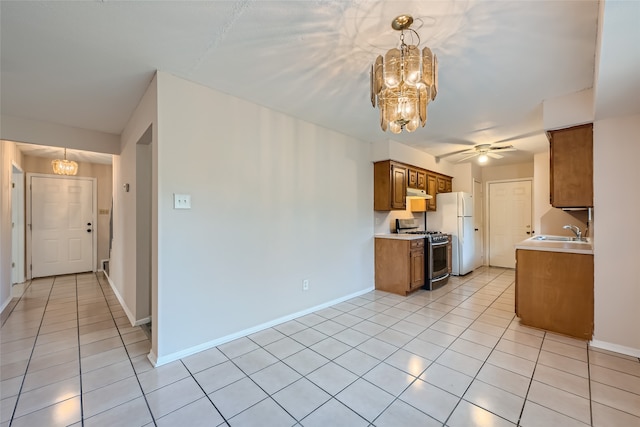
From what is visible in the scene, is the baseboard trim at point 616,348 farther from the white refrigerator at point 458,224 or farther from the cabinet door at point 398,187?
the white refrigerator at point 458,224

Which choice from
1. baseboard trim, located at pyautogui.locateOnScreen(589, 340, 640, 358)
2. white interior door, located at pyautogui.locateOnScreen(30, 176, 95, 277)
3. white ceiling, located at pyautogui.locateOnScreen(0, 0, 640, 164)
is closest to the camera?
white ceiling, located at pyautogui.locateOnScreen(0, 0, 640, 164)

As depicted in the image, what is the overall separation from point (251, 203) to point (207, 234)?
553 mm

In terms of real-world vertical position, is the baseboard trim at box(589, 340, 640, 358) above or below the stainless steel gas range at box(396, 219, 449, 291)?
below

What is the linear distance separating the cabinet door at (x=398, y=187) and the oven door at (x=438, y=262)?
0.86 m

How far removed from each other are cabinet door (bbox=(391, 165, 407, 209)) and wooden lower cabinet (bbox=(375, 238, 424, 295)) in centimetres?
63

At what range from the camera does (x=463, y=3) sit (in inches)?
59.7

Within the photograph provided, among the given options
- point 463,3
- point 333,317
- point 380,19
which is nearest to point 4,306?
point 333,317

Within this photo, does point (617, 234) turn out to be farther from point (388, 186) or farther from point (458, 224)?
point (458, 224)

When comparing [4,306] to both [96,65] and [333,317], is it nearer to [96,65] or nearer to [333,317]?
[96,65]

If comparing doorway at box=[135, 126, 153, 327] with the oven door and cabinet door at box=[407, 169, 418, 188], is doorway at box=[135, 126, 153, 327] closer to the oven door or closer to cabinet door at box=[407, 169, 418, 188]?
cabinet door at box=[407, 169, 418, 188]

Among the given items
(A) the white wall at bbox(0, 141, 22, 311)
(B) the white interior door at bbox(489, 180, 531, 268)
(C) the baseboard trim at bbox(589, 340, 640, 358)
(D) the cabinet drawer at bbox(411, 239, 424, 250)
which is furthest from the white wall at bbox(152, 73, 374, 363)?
(B) the white interior door at bbox(489, 180, 531, 268)

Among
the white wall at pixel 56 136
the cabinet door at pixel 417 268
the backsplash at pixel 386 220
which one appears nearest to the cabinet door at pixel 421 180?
the backsplash at pixel 386 220

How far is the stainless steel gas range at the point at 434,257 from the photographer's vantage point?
4.40 metres

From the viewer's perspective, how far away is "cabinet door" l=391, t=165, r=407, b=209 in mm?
4312
